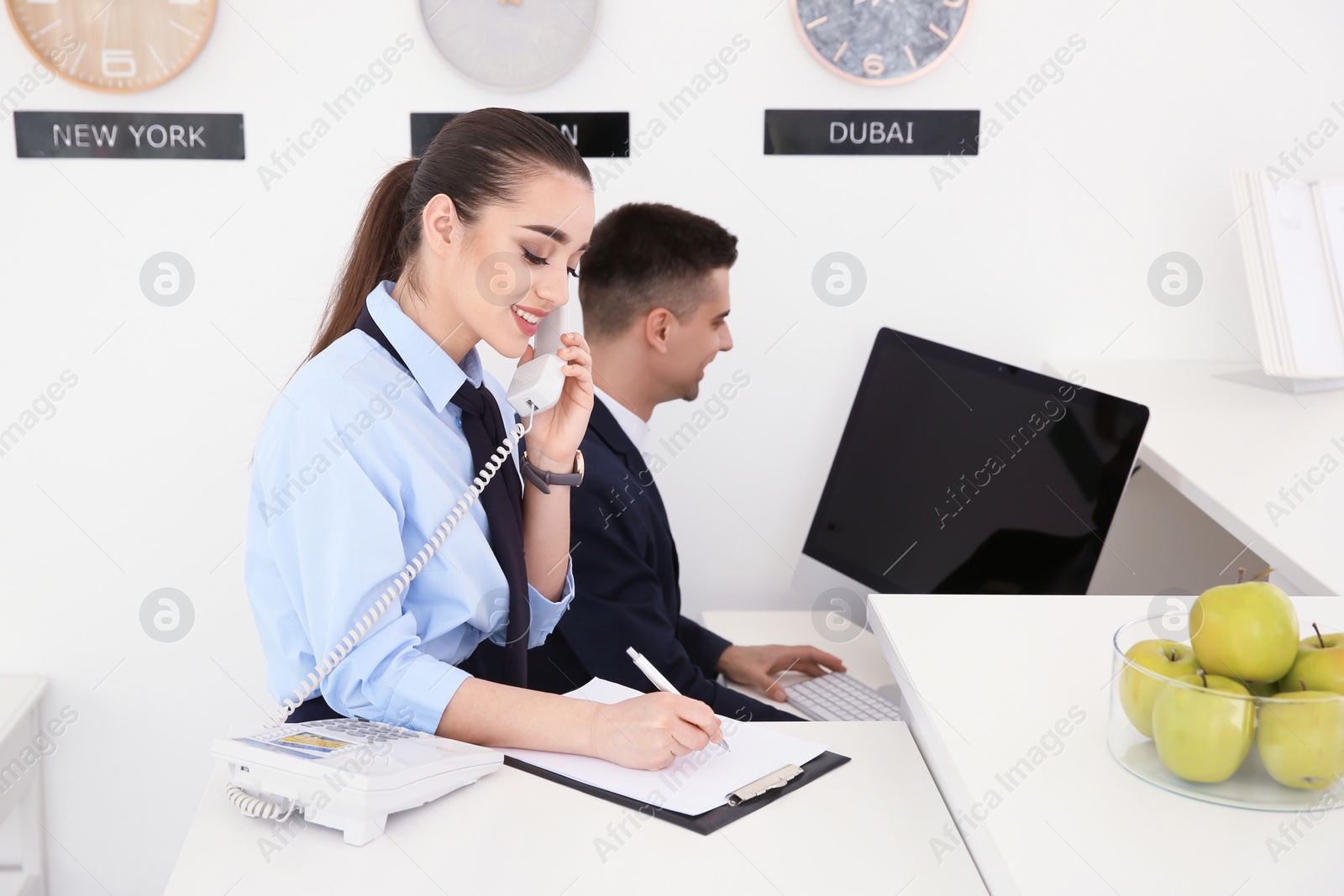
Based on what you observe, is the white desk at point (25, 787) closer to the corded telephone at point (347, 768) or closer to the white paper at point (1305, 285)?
the corded telephone at point (347, 768)

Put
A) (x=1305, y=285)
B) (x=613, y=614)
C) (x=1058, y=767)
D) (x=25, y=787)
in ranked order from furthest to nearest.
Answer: (x=25, y=787) → (x=1305, y=285) → (x=613, y=614) → (x=1058, y=767)

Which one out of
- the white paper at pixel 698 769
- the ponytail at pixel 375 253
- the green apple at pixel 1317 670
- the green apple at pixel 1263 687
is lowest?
the white paper at pixel 698 769

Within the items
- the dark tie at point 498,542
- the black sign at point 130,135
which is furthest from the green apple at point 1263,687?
the black sign at point 130,135

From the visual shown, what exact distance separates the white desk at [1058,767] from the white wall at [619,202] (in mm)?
1131

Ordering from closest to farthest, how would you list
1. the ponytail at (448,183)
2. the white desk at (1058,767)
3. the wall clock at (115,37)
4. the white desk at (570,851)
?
the white desk at (1058,767) < the white desk at (570,851) < the ponytail at (448,183) < the wall clock at (115,37)

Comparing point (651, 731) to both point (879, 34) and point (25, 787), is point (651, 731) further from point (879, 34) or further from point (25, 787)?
point (25, 787)

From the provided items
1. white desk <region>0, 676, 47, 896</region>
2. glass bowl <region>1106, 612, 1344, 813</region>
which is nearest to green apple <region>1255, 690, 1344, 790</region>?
glass bowl <region>1106, 612, 1344, 813</region>

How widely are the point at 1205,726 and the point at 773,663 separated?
116 centimetres

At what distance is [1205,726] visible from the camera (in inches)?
35.7

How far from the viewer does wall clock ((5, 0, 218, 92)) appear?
84.9 inches

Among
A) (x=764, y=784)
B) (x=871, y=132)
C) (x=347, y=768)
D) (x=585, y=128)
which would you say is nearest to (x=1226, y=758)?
(x=764, y=784)

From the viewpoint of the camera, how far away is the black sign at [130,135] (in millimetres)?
2232

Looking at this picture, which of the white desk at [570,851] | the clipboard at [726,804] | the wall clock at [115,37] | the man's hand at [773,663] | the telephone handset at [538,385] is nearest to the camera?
the white desk at [570,851]

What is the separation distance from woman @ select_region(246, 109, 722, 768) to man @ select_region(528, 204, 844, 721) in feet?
0.51
